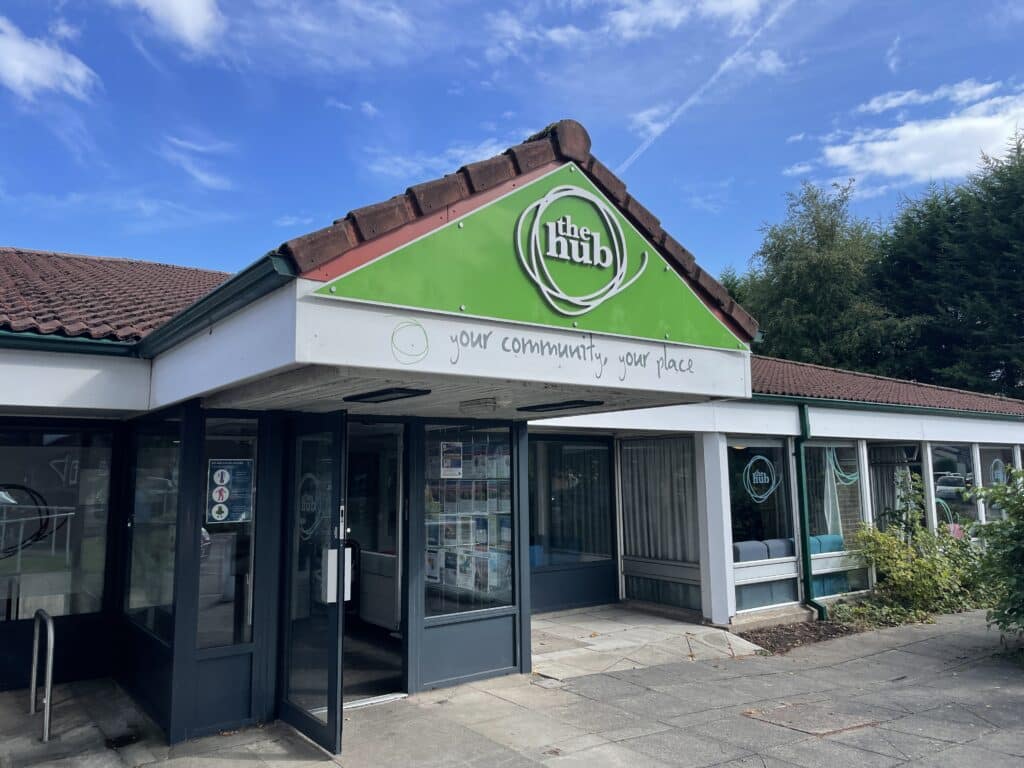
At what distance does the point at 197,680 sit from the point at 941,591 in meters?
9.70

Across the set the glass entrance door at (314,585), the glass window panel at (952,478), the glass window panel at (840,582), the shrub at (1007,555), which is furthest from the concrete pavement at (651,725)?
the glass window panel at (952,478)

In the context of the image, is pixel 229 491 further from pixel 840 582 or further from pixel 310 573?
pixel 840 582

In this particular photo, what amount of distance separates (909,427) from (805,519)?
10.3 ft

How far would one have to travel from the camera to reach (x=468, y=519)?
667cm

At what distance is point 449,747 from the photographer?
4.95 m

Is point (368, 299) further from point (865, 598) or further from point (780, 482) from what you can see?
point (865, 598)

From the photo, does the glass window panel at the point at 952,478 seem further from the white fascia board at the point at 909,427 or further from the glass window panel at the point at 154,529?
the glass window panel at the point at 154,529

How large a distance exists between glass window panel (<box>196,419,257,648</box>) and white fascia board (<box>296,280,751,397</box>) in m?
2.19

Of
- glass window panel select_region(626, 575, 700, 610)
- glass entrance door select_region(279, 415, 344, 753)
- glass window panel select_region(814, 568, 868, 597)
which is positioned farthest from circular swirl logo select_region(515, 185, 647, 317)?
glass window panel select_region(814, 568, 868, 597)

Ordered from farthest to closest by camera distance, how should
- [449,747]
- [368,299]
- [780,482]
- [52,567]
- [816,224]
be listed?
1. [816,224]
2. [780,482]
3. [52,567]
4. [449,747]
5. [368,299]

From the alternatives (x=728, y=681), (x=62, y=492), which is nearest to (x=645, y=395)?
(x=728, y=681)

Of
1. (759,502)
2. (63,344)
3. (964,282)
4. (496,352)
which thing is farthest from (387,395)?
(964,282)

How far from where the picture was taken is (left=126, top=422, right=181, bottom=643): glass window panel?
547 centimetres

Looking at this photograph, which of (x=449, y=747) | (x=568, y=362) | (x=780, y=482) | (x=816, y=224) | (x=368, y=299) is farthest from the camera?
(x=816, y=224)
